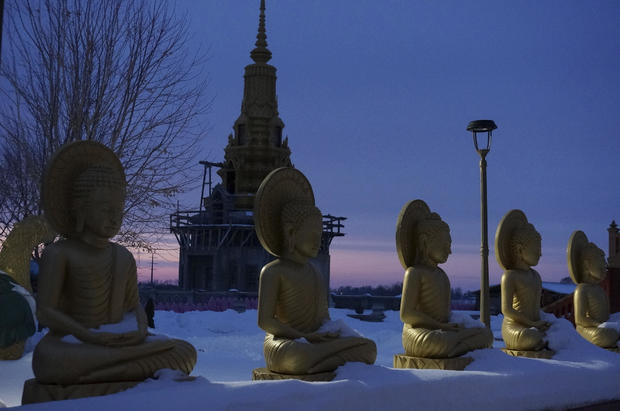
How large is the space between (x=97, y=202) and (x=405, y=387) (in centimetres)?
232

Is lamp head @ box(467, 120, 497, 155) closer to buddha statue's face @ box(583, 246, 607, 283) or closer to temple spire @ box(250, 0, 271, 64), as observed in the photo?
buddha statue's face @ box(583, 246, 607, 283)

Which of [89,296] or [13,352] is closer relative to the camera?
[89,296]

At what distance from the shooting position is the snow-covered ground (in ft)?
12.8

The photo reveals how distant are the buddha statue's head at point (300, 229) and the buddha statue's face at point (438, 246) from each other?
1337 mm

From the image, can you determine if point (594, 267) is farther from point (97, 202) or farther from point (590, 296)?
point (97, 202)

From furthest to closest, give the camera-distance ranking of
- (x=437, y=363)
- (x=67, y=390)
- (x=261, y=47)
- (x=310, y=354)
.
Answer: (x=261, y=47), (x=437, y=363), (x=310, y=354), (x=67, y=390)

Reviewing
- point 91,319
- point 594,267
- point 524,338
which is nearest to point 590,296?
point 594,267

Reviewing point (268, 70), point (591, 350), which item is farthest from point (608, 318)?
point (268, 70)

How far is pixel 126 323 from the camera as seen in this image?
4297mm

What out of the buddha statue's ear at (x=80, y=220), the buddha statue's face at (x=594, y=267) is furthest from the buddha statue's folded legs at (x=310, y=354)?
the buddha statue's face at (x=594, y=267)

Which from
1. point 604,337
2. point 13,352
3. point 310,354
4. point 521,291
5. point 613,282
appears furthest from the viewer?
point 613,282

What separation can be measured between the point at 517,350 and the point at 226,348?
6.99 meters

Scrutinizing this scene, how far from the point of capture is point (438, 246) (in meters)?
6.22

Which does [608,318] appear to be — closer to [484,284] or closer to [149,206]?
[484,284]
